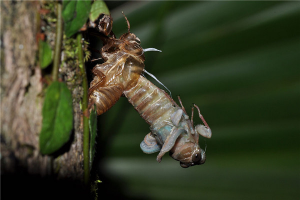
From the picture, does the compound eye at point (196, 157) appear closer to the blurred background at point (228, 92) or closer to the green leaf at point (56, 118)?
the blurred background at point (228, 92)

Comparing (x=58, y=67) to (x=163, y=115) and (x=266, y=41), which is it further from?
(x=266, y=41)

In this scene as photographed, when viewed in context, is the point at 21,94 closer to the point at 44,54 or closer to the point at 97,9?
the point at 44,54

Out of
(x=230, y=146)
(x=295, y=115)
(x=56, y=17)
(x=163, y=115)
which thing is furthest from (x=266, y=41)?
(x=56, y=17)

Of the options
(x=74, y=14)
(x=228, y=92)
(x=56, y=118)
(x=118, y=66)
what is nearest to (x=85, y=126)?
(x=56, y=118)

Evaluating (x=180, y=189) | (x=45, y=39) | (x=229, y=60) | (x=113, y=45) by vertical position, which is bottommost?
(x=180, y=189)

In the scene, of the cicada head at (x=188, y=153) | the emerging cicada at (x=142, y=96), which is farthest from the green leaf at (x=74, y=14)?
the cicada head at (x=188, y=153)

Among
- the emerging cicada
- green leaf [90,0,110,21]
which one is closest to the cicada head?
the emerging cicada
